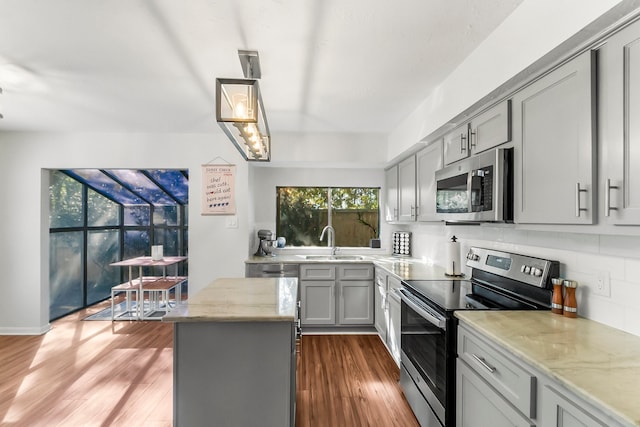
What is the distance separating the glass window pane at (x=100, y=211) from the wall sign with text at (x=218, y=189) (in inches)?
92.1

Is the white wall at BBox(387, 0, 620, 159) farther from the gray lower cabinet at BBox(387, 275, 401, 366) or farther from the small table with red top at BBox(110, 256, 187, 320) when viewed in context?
the small table with red top at BBox(110, 256, 187, 320)

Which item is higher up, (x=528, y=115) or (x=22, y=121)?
(x=22, y=121)

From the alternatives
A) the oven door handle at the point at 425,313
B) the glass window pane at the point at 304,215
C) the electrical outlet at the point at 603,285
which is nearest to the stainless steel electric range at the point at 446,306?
the oven door handle at the point at 425,313

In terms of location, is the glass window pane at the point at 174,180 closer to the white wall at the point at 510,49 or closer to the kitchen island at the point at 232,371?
the kitchen island at the point at 232,371

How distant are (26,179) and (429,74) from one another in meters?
4.56

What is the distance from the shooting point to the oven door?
1773 millimetres

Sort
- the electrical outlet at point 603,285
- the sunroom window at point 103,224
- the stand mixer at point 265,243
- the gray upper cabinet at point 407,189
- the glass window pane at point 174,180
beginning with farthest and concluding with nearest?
1. the glass window pane at point 174,180
2. the sunroom window at point 103,224
3. the stand mixer at point 265,243
4. the gray upper cabinet at point 407,189
5. the electrical outlet at point 603,285

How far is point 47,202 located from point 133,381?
2635 millimetres

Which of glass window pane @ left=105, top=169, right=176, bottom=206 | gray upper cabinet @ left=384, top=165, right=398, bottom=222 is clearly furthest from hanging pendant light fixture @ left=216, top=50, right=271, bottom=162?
glass window pane @ left=105, top=169, right=176, bottom=206

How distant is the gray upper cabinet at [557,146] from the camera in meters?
1.26

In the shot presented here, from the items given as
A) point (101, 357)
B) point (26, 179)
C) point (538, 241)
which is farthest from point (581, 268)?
point (26, 179)

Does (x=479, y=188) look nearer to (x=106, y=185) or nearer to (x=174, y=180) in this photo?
(x=174, y=180)

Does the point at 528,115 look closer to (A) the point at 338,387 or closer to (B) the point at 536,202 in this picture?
(B) the point at 536,202

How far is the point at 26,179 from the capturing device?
3.79 metres
